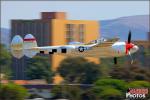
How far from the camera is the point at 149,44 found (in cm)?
14825

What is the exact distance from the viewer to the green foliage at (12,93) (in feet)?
332

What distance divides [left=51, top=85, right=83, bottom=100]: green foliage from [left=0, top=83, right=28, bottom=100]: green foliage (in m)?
6.42

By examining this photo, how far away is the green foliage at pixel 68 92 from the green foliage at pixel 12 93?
21.1 feet

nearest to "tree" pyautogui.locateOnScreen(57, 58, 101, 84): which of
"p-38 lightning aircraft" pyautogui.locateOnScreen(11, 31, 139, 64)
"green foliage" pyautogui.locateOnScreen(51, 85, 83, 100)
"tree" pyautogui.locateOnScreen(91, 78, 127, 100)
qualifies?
"green foliage" pyautogui.locateOnScreen(51, 85, 83, 100)

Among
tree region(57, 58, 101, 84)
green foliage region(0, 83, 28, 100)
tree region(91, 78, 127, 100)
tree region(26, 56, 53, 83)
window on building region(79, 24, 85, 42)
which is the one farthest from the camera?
tree region(26, 56, 53, 83)

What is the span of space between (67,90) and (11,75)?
6553 centimetres

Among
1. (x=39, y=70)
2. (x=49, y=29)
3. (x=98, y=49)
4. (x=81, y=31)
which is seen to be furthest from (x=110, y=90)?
(x=39, y=70)

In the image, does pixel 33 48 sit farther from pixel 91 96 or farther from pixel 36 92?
pixel 36 92

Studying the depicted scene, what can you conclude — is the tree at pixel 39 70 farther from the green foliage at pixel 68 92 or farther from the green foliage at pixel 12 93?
the green foliage at pixel 12 93

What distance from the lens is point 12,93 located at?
10231cm

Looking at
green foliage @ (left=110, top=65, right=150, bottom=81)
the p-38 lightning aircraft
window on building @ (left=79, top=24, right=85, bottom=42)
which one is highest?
window on building @ (left=79, top=24, right=85, bottom=42)

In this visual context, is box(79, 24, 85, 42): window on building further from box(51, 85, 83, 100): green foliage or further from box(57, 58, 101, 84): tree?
box(57, 58, 101, 84): tree

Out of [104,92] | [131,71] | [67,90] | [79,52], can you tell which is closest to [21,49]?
[79,52]

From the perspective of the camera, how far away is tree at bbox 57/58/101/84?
149625 millimetres
